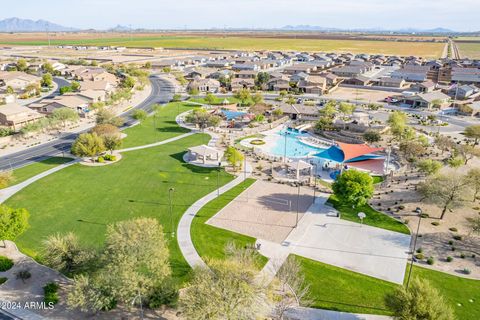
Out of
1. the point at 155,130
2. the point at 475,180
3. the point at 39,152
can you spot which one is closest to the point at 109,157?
the point at 39,152

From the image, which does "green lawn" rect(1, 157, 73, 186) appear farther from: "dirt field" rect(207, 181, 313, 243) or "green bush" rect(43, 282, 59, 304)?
"dirt field" rect(207, 181, 313, 243)

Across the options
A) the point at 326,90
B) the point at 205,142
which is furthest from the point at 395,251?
the point at 326,90

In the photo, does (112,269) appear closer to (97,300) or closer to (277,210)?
(97,300)

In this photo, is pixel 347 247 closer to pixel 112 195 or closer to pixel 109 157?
pixel 112 195

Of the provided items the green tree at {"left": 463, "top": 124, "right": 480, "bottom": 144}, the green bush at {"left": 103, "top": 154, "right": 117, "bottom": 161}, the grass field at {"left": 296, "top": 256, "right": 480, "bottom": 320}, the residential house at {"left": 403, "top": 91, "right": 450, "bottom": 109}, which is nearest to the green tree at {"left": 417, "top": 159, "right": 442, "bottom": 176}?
the grass field at {"left": 296, "top": 256, "right": 480, "bottom": 320}

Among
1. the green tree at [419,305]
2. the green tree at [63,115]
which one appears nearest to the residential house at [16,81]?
A: the green tree at [63,115]

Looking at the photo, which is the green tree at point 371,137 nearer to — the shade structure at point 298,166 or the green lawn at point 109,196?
the shade structure at point 298,166
